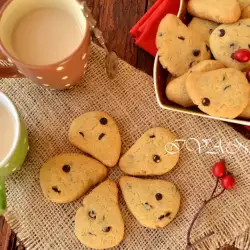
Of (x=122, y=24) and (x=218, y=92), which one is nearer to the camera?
(x=218, y=92)

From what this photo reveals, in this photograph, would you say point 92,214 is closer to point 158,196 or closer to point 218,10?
point 158,196

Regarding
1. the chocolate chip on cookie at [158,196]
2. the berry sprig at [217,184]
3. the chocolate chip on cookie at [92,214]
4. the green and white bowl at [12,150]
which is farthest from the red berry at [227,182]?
the green and white bowl at [12,150]

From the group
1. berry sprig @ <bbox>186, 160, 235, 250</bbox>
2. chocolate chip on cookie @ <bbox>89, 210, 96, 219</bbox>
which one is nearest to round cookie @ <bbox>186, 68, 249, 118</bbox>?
berry sprig @ <bbox>186, 160, 235, 250</bbox>

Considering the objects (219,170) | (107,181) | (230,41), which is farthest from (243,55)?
(107,181)

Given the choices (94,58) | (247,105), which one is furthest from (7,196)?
(247,105)

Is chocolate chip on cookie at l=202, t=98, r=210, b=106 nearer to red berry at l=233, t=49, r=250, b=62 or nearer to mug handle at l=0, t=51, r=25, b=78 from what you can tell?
red berry at l=233, t=49, r=250, b=62

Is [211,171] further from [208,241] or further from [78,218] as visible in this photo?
[78,218]

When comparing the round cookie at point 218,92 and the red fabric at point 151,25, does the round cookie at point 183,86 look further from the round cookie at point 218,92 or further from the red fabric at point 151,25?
the red fabric at point 151,25
